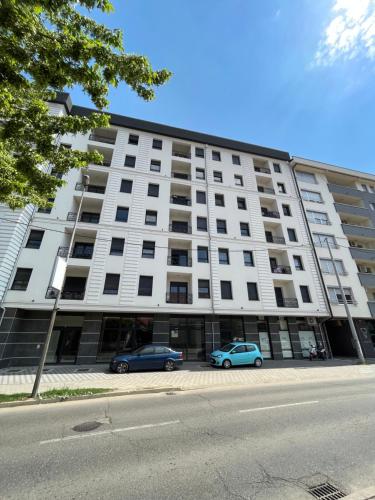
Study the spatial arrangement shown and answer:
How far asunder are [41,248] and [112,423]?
1502 centimetres

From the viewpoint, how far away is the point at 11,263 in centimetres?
1628

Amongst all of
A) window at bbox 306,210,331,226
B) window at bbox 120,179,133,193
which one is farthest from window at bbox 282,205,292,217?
window at bbox 120,179,133,193

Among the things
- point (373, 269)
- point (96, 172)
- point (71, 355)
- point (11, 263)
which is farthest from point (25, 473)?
point (373, 269)

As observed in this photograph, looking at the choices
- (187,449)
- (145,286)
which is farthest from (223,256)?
(187,449)

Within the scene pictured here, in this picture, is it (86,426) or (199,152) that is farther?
(199,152)

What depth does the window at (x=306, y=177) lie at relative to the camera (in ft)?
92.7

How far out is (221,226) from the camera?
22.5 metres

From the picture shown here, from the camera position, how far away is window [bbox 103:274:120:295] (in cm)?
1745

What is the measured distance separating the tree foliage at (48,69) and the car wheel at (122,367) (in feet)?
36.1

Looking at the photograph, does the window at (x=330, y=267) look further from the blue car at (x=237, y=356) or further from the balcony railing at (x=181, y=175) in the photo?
the balcony railing at (x=181, y=175)

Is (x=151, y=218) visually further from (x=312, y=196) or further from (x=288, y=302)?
(x=312, y=196)

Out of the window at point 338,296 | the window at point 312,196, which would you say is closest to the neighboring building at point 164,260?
the window at point 338,296

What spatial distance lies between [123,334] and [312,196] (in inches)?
976

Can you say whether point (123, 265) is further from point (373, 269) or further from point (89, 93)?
point (373, 269)
